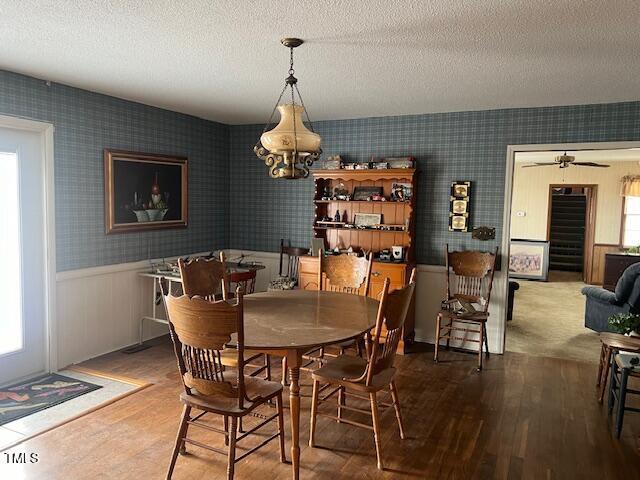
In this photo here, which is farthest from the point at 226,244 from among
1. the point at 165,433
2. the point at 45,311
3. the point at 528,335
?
the point at 528,335

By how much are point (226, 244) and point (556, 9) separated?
15.0ft

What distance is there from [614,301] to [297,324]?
4.20 meters

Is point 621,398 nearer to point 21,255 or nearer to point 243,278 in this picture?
point 243,278

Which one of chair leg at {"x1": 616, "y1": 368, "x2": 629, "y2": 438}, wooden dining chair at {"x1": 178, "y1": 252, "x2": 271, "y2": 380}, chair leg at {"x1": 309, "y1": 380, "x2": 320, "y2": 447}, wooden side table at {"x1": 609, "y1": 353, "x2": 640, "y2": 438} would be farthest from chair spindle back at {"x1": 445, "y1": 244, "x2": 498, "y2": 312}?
chair leg at {"x1": 309, "y1": 380, "x2": 320, "y2": 447}

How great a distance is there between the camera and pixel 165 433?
2982mm

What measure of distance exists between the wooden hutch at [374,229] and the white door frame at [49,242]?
2.30 metres

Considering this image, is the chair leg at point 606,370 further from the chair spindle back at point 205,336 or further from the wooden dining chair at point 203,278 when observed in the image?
the chair spindle back at point 205,336

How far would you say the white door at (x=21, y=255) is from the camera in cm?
361

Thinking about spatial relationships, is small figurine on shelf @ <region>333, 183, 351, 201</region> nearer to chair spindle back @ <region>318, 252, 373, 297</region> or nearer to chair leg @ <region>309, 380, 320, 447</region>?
chair spindle back @ <region>318, 252, 373, 297</region>

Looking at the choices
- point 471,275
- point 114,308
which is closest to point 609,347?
point 471,275

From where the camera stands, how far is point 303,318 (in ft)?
9.29

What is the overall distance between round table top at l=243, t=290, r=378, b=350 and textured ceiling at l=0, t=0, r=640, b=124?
1596 millimetres

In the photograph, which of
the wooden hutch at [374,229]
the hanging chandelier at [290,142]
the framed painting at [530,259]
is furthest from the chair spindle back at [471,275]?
the framed painting at [530,259]

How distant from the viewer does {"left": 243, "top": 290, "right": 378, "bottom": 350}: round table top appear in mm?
2406
